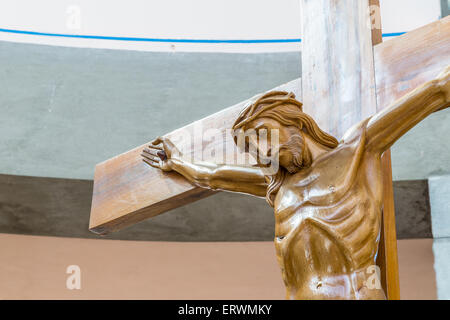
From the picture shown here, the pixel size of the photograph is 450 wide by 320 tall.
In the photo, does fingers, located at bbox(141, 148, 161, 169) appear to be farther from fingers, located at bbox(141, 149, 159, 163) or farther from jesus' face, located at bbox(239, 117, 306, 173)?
jesus' face, located at bbox(239, 117, 306, 173)

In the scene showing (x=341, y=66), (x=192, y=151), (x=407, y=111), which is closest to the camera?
(x=407, y=111)

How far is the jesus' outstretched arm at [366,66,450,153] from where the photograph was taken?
138 cm

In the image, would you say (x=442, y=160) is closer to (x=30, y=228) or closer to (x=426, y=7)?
(x=426, y=7)

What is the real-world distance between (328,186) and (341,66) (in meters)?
0.40

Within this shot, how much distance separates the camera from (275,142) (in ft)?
4.67

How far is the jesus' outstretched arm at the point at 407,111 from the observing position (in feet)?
4.52

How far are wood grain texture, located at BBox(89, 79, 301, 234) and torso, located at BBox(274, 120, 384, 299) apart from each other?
503 millimetres

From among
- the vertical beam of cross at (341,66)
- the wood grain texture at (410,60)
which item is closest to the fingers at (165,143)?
the vertical beam of cross at (341,66)

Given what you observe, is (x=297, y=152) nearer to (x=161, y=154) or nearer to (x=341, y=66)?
(x=341, y=66)

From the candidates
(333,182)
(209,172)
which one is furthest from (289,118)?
(209,172)

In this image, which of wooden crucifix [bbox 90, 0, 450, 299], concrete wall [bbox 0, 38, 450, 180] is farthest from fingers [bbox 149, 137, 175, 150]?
concrete wall [bbox 0, 38, 450, 180]

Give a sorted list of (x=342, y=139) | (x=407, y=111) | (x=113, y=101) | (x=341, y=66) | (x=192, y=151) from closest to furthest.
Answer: (x=407, y=111), (x=342, y=139), (x=341, y=66), (x=192, y=151), (x=113, y=101)

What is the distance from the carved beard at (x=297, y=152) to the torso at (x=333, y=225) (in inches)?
0.7

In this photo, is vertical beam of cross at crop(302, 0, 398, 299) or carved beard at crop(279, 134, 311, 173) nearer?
carved beard at crop(279, 134, 311, 173)
